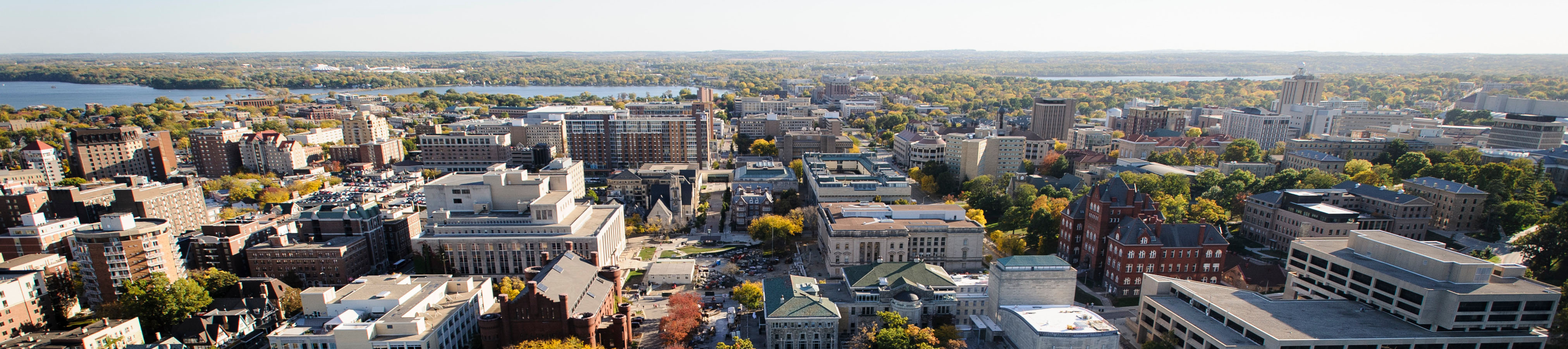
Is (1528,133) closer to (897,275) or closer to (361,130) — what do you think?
(897,275)

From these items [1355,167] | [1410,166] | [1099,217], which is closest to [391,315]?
[1099,217]

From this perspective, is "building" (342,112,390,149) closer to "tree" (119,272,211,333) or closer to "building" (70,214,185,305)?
"building" (70,214,185,305)

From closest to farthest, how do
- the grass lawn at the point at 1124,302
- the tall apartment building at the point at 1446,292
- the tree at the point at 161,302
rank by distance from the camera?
the tall apartment building at the point at 1446,292, the tree at the point at 161,302, the grass lawn at the point at 1124,302

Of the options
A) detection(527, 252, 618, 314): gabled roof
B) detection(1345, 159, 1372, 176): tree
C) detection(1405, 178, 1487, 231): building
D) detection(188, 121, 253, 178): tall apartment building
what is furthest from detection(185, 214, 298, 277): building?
detection(1345, 159, 1372, 176): tree

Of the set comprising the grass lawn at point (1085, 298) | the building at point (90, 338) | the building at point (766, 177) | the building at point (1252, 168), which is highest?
the building at point (1252, 168)

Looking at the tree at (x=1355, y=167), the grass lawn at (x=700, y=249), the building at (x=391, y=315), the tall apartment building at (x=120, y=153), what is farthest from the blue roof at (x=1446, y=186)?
the tall apartment building at (x=120, y=153)

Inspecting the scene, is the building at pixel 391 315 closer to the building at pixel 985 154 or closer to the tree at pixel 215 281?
the tree at pixel 215 281

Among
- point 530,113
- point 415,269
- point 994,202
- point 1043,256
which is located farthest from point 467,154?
point 1043,256
